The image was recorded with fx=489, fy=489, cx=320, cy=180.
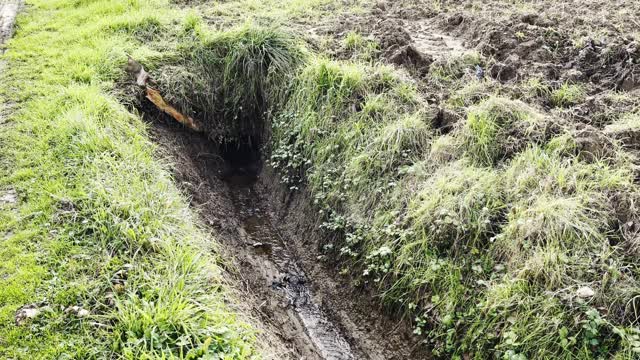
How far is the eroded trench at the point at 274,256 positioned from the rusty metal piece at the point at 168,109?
69mm

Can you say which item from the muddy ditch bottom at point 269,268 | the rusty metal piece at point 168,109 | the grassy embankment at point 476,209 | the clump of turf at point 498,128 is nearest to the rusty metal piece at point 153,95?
the rusty metal piece at point 168,109

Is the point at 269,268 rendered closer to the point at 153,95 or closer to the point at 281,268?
the point at 281,268

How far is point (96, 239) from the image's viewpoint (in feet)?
12.3

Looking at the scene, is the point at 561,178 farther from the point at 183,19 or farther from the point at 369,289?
the point at 183,19

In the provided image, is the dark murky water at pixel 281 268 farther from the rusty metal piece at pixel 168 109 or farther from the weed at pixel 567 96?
the weed at pixel 567 96

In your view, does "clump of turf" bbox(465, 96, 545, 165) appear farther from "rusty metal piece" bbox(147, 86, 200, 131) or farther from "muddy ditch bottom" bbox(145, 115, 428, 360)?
"rusty metal piece" bbox(147, 86, 200, 131)

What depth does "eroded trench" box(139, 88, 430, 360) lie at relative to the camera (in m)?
4.20

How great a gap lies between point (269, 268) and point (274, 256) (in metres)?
0.19

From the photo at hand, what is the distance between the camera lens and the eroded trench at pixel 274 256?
13.8 ft

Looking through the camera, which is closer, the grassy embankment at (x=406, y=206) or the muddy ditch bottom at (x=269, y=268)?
the grassy embankment at (x=406, y=206)

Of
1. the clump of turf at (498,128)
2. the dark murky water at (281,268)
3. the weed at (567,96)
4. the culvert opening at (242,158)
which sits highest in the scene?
the weed at (567,96)

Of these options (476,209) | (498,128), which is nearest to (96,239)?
(476,209)

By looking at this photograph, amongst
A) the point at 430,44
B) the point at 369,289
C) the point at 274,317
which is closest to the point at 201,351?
the point at 274,317

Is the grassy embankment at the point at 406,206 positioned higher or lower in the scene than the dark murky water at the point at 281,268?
higher
